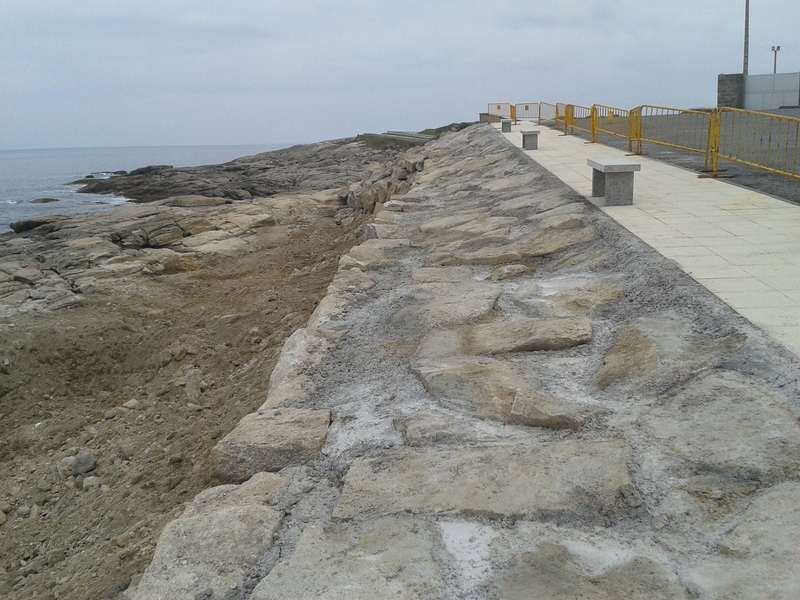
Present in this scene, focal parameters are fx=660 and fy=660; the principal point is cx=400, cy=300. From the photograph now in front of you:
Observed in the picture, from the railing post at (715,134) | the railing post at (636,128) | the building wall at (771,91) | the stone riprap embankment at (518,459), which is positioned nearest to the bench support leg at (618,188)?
the stone riprap embankment at (518,459)

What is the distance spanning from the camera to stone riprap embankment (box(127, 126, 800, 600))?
6.87ft

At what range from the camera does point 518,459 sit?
2633 mm

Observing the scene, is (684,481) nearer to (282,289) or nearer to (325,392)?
(325,392)

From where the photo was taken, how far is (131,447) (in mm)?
5250

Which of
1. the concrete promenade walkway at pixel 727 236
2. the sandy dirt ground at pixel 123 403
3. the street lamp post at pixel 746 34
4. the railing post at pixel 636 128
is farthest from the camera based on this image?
the street lamp post at pixel 746 34

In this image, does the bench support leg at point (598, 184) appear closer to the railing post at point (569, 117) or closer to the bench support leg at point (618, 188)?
the bench support leg at point (618, 188)

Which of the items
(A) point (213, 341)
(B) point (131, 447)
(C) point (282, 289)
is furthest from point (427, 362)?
(C) point (282, 289)

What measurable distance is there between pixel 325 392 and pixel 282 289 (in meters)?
5.38

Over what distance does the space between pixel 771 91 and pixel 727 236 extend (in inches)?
853

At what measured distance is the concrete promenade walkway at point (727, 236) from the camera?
3.56 m

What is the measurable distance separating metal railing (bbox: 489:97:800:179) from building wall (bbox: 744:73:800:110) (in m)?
7.56

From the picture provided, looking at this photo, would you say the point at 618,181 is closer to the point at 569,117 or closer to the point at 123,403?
the point at 123,403

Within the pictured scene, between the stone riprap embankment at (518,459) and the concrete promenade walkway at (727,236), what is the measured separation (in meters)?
0.18

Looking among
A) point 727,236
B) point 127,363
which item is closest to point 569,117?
point 727,236
